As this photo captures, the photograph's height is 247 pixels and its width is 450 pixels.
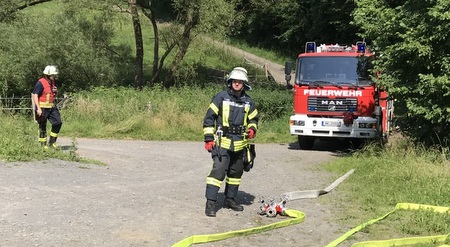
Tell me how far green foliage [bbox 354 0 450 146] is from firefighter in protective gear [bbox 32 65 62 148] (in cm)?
699

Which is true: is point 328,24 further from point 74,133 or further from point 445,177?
point 445,177

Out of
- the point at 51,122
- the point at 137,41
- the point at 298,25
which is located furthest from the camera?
the point at 298,25

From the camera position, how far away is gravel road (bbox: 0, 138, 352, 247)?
5.79 metres

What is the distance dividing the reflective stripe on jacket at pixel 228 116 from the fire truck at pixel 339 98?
7.31m

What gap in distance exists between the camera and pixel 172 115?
18578 mm

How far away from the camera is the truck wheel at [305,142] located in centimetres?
1514

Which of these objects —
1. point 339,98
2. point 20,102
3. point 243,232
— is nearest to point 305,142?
point 339,98

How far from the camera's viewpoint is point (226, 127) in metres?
6.99

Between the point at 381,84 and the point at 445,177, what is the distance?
3704 millimetres

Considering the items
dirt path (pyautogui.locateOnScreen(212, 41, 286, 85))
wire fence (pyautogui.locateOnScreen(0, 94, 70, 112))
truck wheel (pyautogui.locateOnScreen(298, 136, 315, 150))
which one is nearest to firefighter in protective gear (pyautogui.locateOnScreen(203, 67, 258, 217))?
truck wheel (pyautogui.locateOnScreen(298, 136, 315, 150))

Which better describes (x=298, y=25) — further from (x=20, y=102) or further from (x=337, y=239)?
(x=337, y=239)

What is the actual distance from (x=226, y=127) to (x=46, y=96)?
19.2 ft

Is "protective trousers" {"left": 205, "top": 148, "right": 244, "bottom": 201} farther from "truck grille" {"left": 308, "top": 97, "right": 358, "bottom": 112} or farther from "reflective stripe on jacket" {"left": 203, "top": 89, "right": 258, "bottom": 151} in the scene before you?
"truck grille" {"left": 308, "top": 97, "right": 358, "bottom": 112}

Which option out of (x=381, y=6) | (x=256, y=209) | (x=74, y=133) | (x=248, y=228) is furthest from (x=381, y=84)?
(x=74, y=133)
